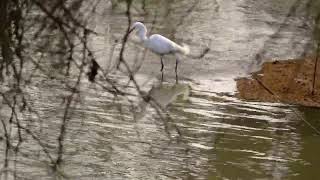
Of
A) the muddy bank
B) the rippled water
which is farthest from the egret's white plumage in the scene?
the muddy bank

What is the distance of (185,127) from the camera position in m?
7.25

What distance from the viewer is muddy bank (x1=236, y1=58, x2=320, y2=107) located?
8461 mm

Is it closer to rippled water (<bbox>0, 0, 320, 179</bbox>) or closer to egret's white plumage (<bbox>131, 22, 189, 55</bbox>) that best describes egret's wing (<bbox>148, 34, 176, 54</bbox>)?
egret's white plumage (<bbox>131, 22, 189, 55</bbox>)

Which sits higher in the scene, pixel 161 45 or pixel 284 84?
pixel 161 45

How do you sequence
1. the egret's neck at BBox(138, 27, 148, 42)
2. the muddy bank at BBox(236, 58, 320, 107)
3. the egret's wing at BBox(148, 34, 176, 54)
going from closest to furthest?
the muddy bank at BBox(236, 58, 320, 107)
the egret's wing at BBox(148, 34, 176, 54)
the egret's neck at BBox(138, 27, 148, 42)

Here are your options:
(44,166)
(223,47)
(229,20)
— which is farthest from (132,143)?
(229,20)

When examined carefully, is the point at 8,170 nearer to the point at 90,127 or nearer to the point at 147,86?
the point at 90,127

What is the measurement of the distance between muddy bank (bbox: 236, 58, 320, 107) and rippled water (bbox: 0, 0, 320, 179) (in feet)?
0.64

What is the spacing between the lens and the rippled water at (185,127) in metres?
6.26

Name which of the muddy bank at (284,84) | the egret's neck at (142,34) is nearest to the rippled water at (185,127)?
the muddy bank at (284,84)

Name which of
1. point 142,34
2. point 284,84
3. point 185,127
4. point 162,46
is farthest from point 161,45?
point 185,127

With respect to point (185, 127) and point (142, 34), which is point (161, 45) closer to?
point (142, 34)

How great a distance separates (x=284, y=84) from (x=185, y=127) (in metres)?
2.22

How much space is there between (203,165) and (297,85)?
9.91 ft
